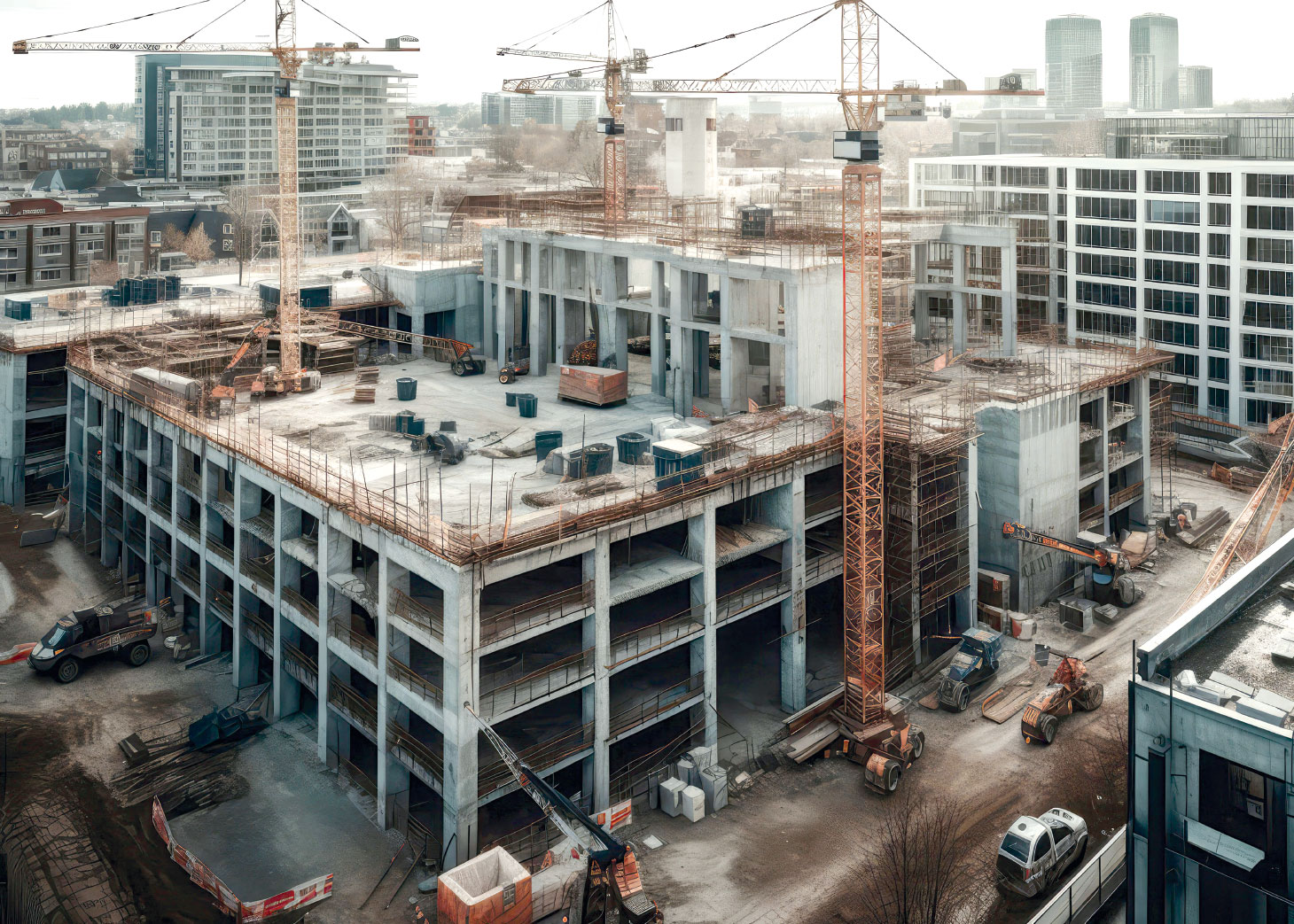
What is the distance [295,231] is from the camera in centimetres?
7419

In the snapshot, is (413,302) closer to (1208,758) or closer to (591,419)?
(591,419)

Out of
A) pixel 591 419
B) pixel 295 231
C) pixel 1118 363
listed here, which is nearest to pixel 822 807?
pixel 591 419

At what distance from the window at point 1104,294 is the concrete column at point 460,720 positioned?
248 feet

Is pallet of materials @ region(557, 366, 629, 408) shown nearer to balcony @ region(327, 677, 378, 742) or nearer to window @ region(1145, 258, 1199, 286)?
balcony @ region(327, 677, 378, 742)

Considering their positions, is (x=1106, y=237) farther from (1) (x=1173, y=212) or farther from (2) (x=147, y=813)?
(2) (x=147, y=813)

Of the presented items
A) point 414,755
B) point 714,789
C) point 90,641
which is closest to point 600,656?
point 714,789

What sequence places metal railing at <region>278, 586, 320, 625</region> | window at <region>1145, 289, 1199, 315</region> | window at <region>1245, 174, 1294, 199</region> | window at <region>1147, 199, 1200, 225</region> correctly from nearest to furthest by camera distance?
metal railing at <region>278, 586, 320, 625</region> → window at <region>1245, 174, 1294, 199</region> → window at <region>1147, 199, 1200, 225</region> → window at <region>1145, 289, 1199, 315</region>

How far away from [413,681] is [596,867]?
10.7 metres

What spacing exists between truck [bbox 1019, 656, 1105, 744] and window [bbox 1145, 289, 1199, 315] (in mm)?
51088

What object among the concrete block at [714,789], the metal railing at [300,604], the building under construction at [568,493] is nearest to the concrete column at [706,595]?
the building under construction at [568,493]

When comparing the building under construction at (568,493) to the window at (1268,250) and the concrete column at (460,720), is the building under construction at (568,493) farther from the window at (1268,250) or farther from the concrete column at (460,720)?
the window at (1268,250)

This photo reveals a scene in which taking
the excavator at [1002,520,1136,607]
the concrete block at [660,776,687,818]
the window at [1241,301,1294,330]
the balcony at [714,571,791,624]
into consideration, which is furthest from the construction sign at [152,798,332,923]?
the window at [1241,301,1294,330]

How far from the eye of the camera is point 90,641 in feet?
185

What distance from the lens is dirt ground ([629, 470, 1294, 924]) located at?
1598 inches
